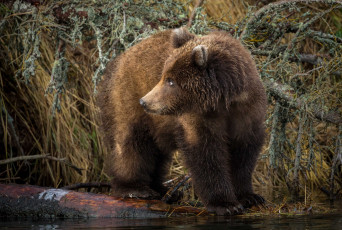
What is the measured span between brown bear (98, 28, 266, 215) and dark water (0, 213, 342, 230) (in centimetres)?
29

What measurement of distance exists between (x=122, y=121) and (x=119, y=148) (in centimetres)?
28

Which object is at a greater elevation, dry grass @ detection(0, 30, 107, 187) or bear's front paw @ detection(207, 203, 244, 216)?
dry grass @ detection(0, 30, 107, 187)

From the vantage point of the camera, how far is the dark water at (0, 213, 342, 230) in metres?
4.58

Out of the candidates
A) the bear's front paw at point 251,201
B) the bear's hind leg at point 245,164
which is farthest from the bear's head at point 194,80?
the bear's front paw at point 251,201

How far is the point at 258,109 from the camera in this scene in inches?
208

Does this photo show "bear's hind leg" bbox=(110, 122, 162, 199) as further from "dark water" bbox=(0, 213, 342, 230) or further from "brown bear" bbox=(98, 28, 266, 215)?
"dark water" bbox=(0, 213, 342, 230)

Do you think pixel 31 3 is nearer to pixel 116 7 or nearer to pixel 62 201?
pixel 116 7

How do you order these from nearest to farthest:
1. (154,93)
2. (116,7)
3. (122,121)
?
(154,93)
(122,121)
(116,7)

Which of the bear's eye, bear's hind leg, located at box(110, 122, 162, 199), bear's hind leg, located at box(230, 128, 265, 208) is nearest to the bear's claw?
bear's hind leg, located at box(110, 122, 162, 199)

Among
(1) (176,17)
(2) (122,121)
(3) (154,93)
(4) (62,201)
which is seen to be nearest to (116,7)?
(1) (176,17)

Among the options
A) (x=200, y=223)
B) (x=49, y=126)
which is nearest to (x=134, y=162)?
(x=200, y=223)

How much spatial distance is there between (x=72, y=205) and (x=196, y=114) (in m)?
1.46

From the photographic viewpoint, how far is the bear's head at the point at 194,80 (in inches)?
193

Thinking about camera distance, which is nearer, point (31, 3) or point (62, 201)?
point (62, 201)
